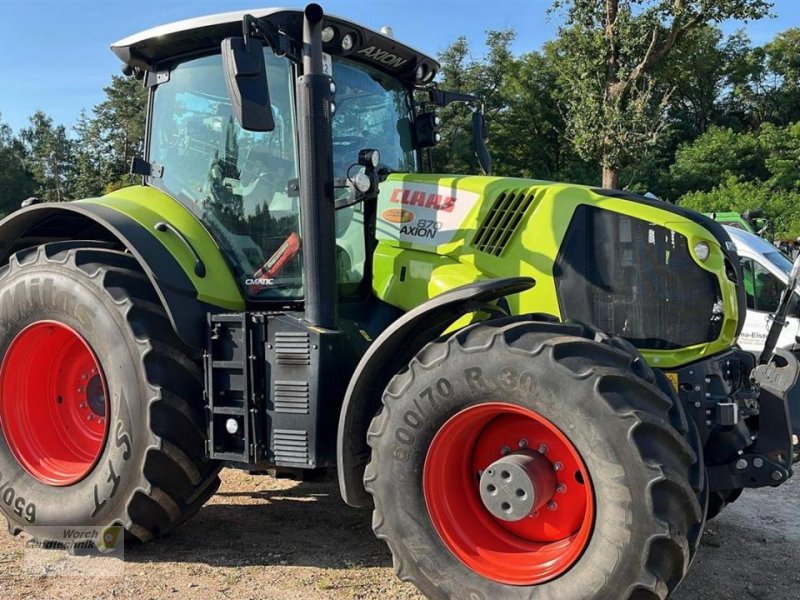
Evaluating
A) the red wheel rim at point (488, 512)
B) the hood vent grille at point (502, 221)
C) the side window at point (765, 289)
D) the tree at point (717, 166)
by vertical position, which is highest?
the tree at point (717, 166)

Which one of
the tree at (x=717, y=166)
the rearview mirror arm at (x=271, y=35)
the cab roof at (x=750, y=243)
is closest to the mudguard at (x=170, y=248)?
the rearview mirror arm at (x=271, y=35)

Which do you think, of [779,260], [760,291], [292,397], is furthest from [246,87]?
[779,260]

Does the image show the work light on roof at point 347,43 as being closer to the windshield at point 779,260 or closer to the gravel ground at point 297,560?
the gravel ground at point 297,560

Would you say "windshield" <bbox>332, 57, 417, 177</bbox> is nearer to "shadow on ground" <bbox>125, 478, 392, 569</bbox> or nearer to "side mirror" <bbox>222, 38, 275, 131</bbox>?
"side mirror" <bbox>222, 38, 275, 131</bbox>

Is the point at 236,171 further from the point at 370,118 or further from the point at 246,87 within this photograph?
the point at 246,87

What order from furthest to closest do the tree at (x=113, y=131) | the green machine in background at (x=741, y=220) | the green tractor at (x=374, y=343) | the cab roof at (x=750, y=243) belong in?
the tree at (x=113, y=131) < the green machine in background at (x=741, y=220) < the cab roof at (x=750, y=243) < the green tractor at (x=374, y=343)

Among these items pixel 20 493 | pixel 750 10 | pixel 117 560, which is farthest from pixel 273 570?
pixel 750 10

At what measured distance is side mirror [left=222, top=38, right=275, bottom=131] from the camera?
3.19m

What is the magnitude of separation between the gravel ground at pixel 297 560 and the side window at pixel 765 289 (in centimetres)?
497

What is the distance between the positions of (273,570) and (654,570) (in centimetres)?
186

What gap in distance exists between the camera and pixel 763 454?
11.3ft

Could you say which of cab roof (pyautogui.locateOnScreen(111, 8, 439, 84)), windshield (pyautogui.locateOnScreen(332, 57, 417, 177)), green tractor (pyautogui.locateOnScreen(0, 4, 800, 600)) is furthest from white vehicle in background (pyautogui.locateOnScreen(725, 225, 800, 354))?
cab roof (pyautogui.locateOnScreen(111, 8, 439, 84))

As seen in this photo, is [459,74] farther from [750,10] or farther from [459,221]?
[459,221]

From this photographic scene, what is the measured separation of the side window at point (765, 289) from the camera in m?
9.39
